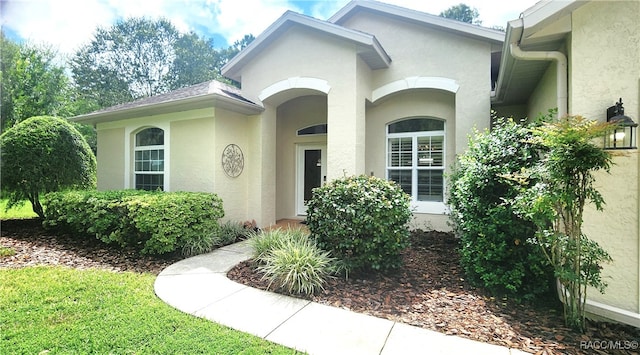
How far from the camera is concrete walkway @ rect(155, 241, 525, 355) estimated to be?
3.19m

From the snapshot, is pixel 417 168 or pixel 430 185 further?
pixel 417 168

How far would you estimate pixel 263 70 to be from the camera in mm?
8945

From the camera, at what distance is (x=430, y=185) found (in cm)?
846

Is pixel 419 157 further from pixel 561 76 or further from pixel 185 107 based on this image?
pixel 185 107

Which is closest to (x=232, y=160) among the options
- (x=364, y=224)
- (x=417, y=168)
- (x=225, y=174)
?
(x=225, y=174)

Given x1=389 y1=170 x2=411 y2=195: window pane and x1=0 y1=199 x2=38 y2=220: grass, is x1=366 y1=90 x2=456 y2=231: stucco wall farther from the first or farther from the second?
x1=0 y1=199 x2=38 y2=220: grass

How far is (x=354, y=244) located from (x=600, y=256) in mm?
3245

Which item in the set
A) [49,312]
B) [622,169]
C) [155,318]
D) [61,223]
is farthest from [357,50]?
[61,223]

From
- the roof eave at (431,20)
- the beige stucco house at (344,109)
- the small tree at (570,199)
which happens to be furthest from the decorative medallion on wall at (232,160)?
the small tree at (570,199)

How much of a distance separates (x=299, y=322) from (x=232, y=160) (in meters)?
6.03

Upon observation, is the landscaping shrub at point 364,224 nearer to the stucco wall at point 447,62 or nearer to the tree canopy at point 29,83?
the stucco wall at point 447,62

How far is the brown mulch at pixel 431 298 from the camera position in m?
3.48

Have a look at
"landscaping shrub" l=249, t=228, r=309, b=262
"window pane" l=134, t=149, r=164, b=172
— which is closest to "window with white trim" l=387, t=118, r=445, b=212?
"landscaping shrub" l=249, t=228, r=309, b=262

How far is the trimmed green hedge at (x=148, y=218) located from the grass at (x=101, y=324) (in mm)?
1483
